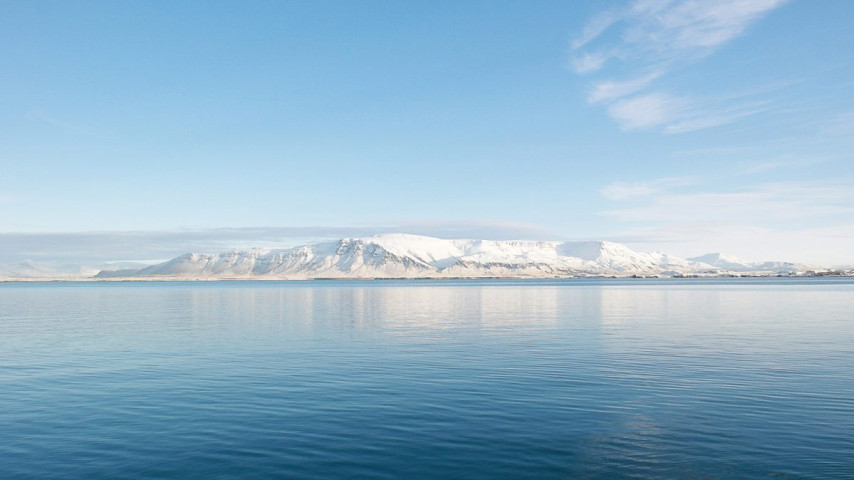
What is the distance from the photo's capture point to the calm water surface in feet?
61.0

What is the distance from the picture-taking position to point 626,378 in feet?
107

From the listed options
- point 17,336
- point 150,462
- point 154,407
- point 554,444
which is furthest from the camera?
point 17,336

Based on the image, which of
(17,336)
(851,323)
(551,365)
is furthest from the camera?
(851,323)

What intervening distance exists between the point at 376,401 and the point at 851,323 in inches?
2291

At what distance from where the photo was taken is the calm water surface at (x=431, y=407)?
18.6 meters

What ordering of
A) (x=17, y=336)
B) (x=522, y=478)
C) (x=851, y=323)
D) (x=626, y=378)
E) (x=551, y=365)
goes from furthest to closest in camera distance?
(x=851, y=323), (x=17, y=336), (x=551, y=365), (x=626, y=378), (x=522, y=478)

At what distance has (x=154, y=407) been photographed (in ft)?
86.8

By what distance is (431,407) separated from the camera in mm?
25859

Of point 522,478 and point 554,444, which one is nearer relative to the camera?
point 522,478

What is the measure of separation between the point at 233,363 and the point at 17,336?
99.7 feet

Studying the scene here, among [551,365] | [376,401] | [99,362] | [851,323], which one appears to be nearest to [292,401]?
[376,401]

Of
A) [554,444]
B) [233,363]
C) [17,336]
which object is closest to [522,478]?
[554,444]

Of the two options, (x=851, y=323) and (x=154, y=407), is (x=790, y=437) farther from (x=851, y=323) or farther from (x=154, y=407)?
(x=851, y=323)

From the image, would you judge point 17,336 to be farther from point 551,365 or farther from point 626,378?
point 626,378
